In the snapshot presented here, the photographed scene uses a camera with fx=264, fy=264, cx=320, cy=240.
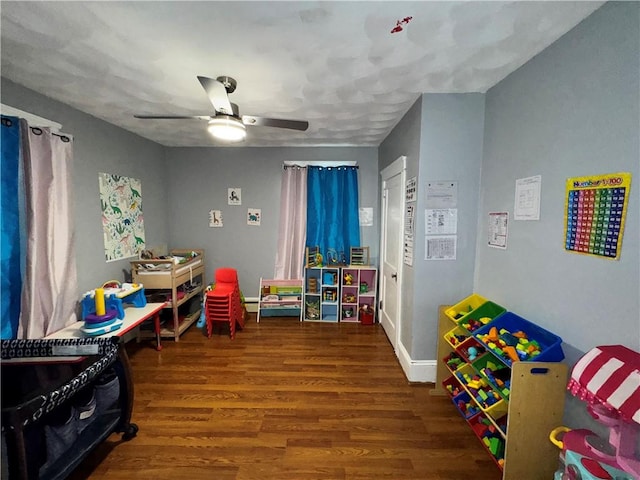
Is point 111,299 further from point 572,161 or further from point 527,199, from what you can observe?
point 572,161

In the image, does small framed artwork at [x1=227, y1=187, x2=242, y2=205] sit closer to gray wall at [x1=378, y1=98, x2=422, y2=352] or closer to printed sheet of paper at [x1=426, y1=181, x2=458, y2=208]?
gray wall at [x1=378, y1=98, x2=422, y2=352]

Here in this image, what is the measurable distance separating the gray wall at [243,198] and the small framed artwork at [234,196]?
0.19 feet

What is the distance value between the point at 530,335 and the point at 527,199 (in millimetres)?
806

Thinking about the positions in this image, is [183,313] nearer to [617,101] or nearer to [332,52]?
[332,52]

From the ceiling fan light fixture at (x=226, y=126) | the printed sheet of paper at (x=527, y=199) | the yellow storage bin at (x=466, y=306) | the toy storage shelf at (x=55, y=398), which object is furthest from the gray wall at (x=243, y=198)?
the toy storage shelf at (x=55, y=398)

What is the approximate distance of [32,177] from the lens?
1.89 meters

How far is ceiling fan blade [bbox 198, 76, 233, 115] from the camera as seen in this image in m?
1.41

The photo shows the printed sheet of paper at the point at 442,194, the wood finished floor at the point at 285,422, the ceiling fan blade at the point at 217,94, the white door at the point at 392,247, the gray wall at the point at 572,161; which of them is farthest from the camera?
the white door at the point at 392,247

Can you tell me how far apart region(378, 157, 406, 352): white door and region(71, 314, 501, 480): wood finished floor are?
1.35 ft

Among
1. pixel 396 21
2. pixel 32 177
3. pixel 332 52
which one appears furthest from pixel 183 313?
pixel 396 21

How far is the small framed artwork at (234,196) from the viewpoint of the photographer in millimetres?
3705

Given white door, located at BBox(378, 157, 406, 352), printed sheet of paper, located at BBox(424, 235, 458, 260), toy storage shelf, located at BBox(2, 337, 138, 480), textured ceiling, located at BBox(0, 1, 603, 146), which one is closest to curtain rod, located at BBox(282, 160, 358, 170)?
white door, located at BBox(378, 157, 406, 352)

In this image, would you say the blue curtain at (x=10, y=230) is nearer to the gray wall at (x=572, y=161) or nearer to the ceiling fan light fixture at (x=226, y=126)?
the ceiling fan light fixture at (x=226, y=126)

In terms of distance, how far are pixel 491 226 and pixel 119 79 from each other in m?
2.85
